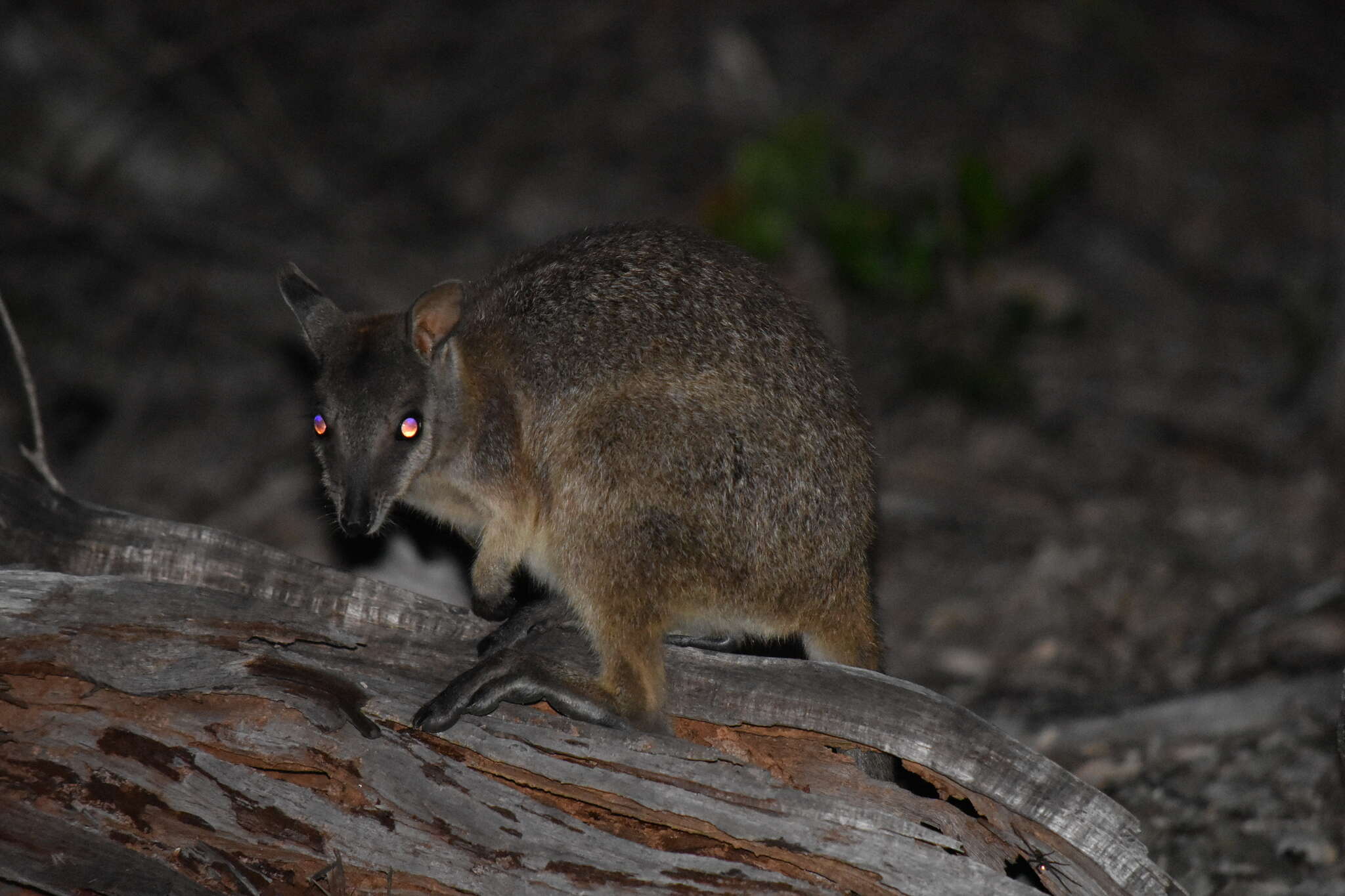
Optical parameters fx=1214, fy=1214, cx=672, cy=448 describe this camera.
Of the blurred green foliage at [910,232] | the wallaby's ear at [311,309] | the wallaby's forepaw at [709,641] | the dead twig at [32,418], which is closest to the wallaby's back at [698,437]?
the wallaby's forepaw at [709,641]

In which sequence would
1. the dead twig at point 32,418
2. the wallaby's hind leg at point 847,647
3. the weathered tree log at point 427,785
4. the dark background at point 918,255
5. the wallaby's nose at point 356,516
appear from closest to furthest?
the weathered tree log at point 427,785 < the wallaby's nose at point 356,516 < the wallaby's hind leg at point 847,647 < the dead twig at point 32,418 < the dark background at point 918,255

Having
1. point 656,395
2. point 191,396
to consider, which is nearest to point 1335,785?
point 656,395

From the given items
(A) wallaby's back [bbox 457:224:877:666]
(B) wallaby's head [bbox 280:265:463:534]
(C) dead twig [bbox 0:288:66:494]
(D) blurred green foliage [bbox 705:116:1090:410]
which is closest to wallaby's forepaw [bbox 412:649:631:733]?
(A) wallaby's back [bbox 457:224:877:666]

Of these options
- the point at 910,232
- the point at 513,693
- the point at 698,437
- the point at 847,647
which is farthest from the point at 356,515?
the point at 910,232

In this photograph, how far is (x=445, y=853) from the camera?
13.5ft

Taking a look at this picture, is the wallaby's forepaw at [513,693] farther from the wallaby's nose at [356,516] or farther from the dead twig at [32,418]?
the dead twig at [32,418]

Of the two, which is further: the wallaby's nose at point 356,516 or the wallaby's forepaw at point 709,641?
the wallaby's forepaw at point 709,641

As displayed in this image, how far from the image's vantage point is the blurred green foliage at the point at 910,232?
10031 millimetres

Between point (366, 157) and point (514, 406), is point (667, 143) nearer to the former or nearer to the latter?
point (366, 157)

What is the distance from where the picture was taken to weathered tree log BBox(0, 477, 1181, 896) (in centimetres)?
405

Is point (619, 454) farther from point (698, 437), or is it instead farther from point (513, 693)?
point (513, 693)

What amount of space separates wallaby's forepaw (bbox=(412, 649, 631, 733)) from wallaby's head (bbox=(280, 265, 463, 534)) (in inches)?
32.0

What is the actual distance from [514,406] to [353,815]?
1756mm

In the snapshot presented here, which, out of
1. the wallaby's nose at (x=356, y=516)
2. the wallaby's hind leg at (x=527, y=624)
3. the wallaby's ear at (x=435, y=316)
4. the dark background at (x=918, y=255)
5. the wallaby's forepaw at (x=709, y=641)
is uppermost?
the dark background at (x=918, y=255)
